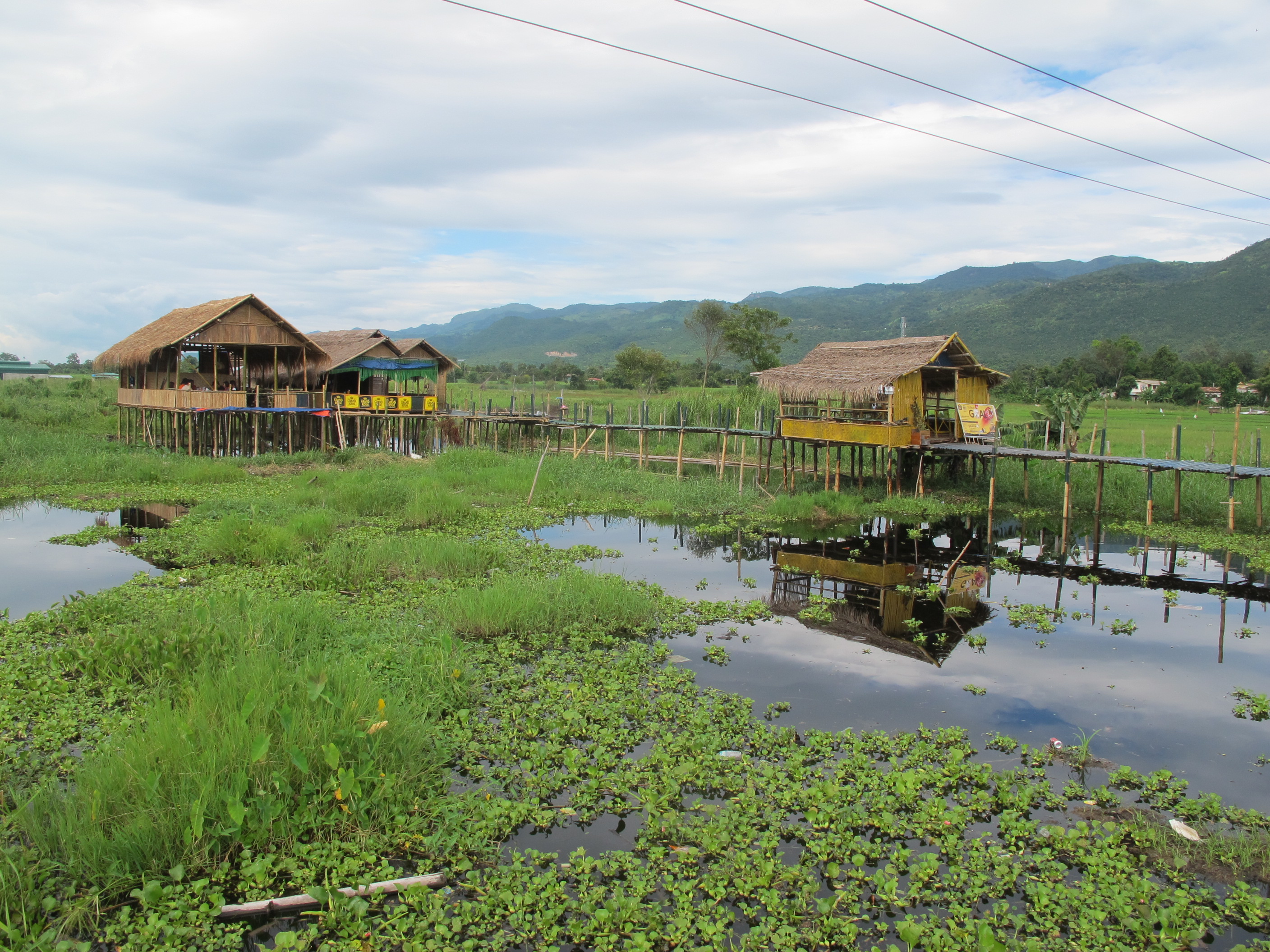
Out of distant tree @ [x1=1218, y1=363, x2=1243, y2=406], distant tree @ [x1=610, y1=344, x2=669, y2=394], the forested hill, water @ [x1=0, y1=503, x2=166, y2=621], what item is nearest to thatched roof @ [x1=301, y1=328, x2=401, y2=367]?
water @ [x1=0, y1=503, x2=166, y2=621]

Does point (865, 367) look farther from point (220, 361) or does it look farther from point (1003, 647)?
point (220, 361)

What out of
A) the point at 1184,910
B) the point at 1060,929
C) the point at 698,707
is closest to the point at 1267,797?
the point at 1184,910

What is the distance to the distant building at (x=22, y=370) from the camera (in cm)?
7150

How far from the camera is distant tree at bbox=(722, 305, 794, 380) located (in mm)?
41875

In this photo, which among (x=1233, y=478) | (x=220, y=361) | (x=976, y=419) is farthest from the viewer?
(x=220, y=361)

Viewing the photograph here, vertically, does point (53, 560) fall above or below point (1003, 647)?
above

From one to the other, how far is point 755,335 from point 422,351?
62.3ft

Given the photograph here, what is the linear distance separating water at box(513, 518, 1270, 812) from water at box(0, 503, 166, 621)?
21.6 feet

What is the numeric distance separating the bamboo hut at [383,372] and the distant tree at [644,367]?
22339 millimetres

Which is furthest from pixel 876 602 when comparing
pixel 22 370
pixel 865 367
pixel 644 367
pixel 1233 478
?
pixel 22 370

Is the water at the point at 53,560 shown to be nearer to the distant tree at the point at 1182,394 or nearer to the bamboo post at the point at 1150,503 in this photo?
the bamboo post at the point at 1150,503

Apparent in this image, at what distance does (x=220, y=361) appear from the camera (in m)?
27.5

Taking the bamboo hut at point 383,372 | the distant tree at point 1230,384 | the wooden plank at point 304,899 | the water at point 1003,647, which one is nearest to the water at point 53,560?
the wooden plank at point 304,899

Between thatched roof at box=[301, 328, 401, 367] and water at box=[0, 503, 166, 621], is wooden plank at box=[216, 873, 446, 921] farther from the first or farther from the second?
thatched roof at box=[301, 328, 401, 367]
